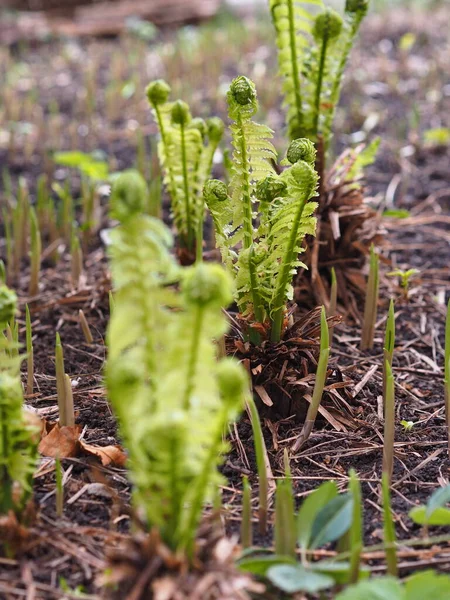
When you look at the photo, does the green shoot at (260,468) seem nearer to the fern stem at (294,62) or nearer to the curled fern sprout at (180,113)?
the curled fern sprout at (180,113)

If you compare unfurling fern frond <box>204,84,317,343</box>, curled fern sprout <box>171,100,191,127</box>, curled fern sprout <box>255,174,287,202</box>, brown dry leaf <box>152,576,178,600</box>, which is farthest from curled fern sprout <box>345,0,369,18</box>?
brown dry leaf <box>152,576,178,600</box>

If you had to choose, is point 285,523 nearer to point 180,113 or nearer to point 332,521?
point 332,521

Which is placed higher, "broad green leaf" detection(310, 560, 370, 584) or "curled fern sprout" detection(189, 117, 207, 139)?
"curled fern sprout" detection(189, 117, 207, 139)

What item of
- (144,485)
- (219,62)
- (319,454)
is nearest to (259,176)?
(319,454)

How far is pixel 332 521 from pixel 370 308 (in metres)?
0.95

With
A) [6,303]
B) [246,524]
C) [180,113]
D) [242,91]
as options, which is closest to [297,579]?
[246,524]

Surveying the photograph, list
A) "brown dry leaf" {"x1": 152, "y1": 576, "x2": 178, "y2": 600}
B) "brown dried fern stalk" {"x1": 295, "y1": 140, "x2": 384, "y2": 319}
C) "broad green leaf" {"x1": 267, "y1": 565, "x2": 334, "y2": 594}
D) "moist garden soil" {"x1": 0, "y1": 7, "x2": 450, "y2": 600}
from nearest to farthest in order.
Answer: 1. "brown dry leaf" {"x1": 152, "y1": 576, "x2": 178, "y2": 600}
2. "broad green leaf" {"x1": 267, "y1": 565, "x2": 334, "y2": 594}
3. "moist garden soil" {"x1": 0, "y1": 7, "x2": 450, "y2": 600}
4. "brown dried fern stalk" {"x1": 295, "y1": 140, "x2": 384, "y2": 319}

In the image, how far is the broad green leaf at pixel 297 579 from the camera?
1213 mm

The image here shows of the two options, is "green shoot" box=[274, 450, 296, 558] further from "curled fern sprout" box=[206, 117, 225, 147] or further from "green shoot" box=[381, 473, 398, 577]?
"curled fern sprout" box=[206, 117, 225, 147]

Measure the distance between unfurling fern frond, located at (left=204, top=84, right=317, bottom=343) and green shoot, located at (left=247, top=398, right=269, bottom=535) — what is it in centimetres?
40

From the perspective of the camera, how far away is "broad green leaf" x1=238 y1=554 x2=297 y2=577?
1293mm

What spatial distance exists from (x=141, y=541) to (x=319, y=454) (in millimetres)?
678

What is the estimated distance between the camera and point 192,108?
Answer: 463 centimetres

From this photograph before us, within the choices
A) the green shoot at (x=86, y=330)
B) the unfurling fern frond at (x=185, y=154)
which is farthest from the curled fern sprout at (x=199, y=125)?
the green shoot at (x=86, y=330)
